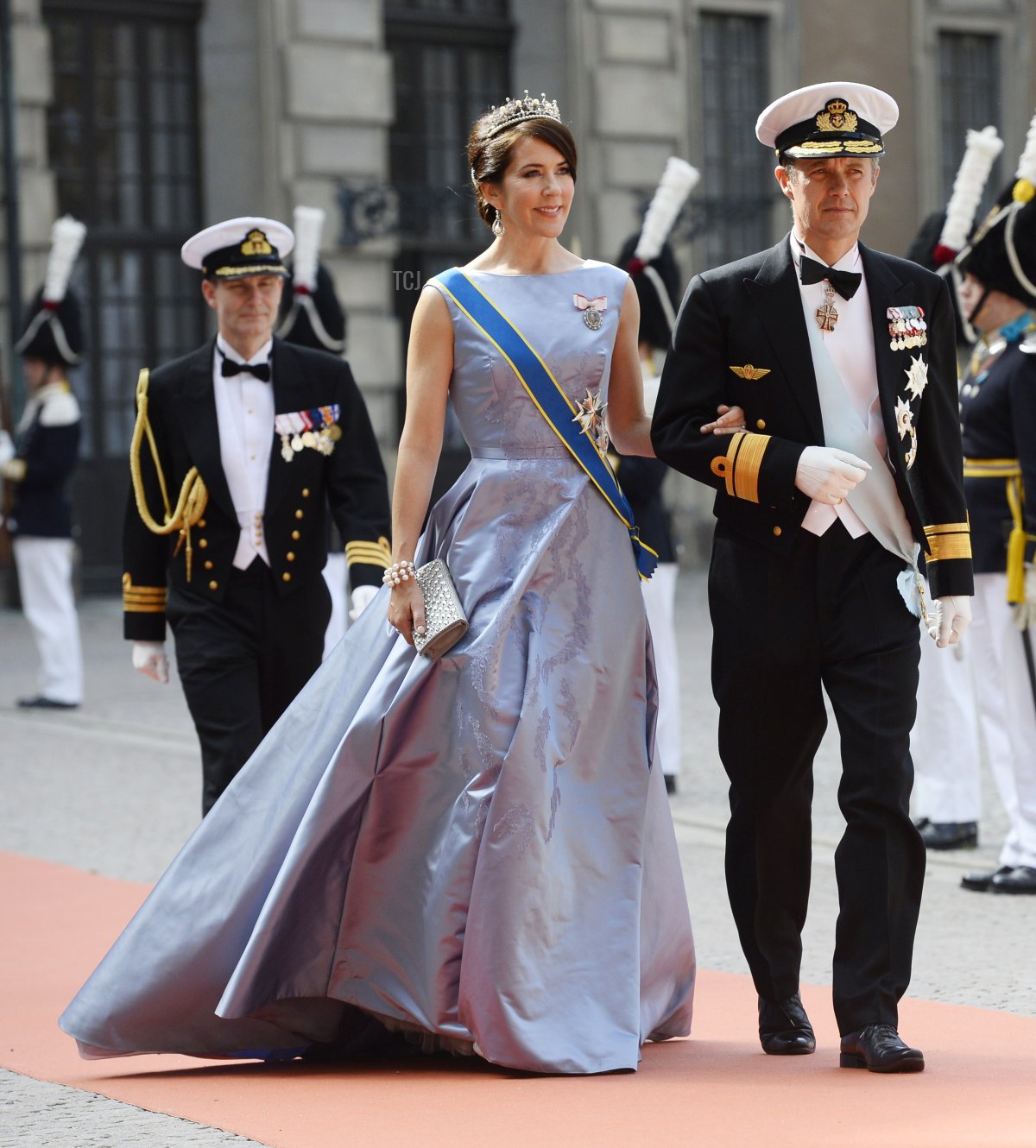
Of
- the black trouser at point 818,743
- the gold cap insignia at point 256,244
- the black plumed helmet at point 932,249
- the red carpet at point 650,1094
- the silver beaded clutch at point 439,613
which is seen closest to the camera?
the red carpet at point 650,1094

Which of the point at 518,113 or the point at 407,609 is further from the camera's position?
the point at 518,113

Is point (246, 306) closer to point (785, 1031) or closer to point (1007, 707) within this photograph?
point (785, 1031)

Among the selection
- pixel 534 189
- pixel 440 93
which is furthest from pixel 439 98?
pixel 534 189

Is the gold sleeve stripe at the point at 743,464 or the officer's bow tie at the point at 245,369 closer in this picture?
the gold sleeve stripe at the point at 743,464

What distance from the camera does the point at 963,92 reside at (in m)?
23.6

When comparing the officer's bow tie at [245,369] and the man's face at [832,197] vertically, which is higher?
the man's face at [832,197]

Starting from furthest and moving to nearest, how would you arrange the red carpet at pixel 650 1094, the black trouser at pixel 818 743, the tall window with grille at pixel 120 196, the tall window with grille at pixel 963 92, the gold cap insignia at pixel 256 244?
the tall window with grille at pixel 963 92
the tall window with grille at pixel 120 196
the gold cap insignia at pixel 256 244
the black trouser at pixel 818 743
the red carpet at pixel 650 1094

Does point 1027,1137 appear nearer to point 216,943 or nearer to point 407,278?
point 216,943

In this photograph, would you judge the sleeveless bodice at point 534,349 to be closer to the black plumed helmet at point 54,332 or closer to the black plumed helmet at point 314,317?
the black plumed helmet at point 314,317

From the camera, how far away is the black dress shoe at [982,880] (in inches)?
278

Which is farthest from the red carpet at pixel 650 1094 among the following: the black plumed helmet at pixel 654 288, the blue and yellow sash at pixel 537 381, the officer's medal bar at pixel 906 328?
the black plumed helmet at pixel 654 288

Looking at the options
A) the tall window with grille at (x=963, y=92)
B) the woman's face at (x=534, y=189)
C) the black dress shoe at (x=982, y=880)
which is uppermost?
the tall window with grille at (x=963, y=92)

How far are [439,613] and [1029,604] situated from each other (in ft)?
9.90

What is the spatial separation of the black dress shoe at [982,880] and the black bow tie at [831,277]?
293 cm
